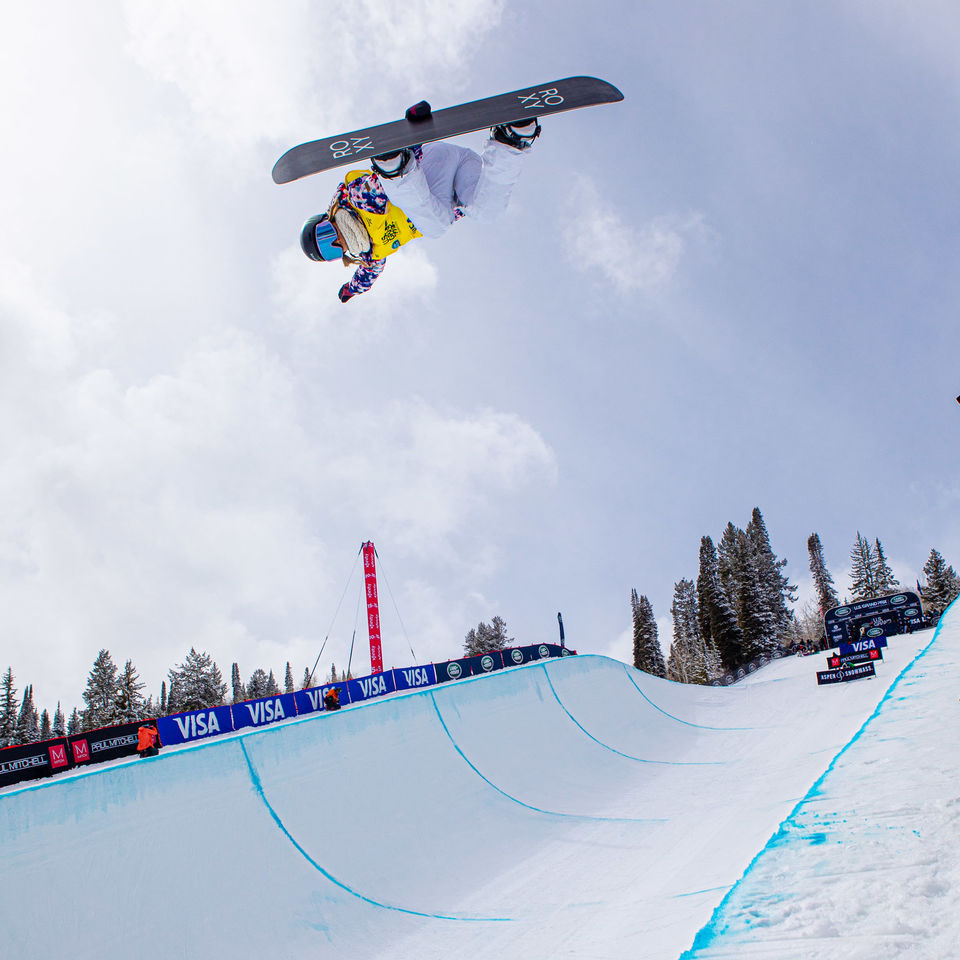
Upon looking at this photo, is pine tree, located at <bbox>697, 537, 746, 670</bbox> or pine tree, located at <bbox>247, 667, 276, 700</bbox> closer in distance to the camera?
pine tree, located at <bbox>697, 537, 746, 670</bbox>

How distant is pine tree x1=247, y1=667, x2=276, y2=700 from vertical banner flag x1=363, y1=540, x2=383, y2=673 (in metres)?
44.1

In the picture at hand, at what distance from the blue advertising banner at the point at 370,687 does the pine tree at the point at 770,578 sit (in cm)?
3266

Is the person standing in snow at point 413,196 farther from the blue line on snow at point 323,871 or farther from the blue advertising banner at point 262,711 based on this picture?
the blue advertising banner at point 262,711

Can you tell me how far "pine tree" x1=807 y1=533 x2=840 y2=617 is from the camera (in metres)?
66.4

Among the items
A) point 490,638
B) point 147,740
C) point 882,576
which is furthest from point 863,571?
point 147,740

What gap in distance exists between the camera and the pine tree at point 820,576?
218 feet

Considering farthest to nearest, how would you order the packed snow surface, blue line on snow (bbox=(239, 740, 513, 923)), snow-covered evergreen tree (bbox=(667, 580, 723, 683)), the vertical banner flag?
snow-covered evergreen tree (bbox=(667, 580, 723, 683))
the vertical banner flag
blue line on snow (bbox=(239, 740, 513, 923))
the packed snow surface

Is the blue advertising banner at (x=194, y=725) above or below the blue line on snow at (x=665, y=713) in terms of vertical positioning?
above

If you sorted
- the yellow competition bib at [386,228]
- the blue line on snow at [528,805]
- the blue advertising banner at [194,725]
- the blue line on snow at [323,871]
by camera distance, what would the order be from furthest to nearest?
the blue advertising banner at [194,725], the blue line on snow at [528,805], the blue line on snow at [323,871], the yellow competition bib at [386,228]

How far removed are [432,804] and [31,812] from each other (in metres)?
4.68

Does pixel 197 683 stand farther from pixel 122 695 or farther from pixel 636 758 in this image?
pixel 636 758

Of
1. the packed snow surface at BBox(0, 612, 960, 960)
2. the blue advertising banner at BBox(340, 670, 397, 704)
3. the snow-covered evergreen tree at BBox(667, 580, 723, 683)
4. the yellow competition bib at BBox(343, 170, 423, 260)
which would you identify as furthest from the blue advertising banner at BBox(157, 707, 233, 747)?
the snow-covered evergreen tree at BBox(667, 580, 723, 683)

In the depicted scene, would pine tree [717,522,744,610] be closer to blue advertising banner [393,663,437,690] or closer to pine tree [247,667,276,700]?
blue advertising banner [393,663,437,690]

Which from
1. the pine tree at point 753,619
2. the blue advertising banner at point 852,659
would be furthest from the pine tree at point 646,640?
the blue advertising banner at point 852,659
